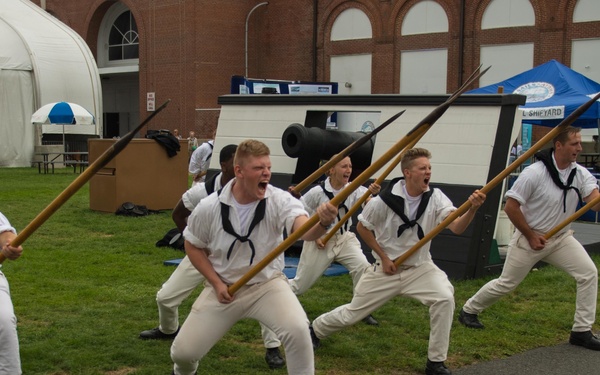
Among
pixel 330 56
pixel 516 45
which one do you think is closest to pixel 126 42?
pixel 330 56

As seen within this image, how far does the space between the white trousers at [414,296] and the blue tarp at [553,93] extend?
12.1 m

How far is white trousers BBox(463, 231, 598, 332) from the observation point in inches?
313

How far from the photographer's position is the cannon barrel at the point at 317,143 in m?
11.1

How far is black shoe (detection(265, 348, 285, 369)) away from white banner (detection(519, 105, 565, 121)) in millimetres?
12650

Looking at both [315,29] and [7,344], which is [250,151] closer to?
[7,344]

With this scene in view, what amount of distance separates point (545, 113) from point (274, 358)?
13013 millimetres

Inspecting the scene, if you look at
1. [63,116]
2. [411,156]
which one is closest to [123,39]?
[63,116]

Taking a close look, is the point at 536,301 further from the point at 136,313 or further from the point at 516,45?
the point at 516,45

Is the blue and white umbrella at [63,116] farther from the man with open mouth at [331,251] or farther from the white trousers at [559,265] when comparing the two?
the white trousers at [559,265]

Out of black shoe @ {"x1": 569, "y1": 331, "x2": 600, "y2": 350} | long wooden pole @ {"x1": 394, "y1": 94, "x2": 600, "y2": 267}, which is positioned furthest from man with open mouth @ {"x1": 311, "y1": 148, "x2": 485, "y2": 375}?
black shoe @ {"x1": 569, "y1": 331, "x2": 600, "y2": 350}

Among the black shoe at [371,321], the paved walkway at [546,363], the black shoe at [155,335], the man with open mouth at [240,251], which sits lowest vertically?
the paved walkway at [546,363]

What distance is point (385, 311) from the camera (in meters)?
9.12

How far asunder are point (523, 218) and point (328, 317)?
88.2 inches

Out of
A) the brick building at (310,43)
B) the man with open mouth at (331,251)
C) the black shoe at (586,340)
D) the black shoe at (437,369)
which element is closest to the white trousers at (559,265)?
the black shoe at (586,340)
